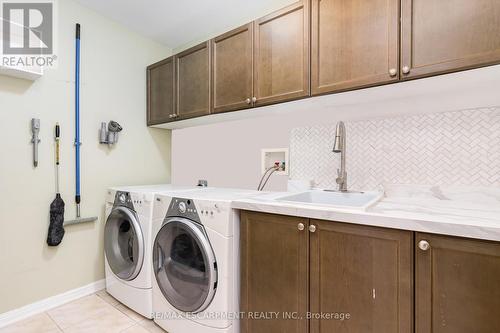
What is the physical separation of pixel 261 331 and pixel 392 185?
1137 mm

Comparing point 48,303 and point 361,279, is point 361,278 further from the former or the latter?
point 48,303

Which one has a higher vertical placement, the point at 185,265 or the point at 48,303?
the point at 185,265

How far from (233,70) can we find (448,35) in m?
1.21

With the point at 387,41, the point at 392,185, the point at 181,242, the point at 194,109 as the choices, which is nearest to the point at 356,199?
the point at 392,185

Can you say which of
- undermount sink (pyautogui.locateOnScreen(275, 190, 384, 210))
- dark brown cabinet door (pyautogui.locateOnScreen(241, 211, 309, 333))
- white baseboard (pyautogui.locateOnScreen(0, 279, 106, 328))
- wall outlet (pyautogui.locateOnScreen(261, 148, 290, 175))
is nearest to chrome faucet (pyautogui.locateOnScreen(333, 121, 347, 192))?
undermount sink (pyautogui.locateOnScreen(275, 190, 384, 210))

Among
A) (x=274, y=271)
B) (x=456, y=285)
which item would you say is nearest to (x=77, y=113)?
(x=274, y=271)

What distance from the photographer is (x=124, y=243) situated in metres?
1.96

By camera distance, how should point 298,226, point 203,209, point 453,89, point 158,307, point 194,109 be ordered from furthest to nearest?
point 194,109, point 158,307, point 203,209, point 453,89, point 298,226

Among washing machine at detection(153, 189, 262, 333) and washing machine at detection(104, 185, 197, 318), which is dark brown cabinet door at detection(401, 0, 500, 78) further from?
washing machine at detection(104, 185, 197, 318)

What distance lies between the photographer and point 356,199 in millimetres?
1576

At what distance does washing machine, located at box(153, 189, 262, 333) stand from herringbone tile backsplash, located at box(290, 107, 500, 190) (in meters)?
0.74

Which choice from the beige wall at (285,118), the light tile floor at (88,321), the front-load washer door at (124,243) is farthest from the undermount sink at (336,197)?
the light tile floor at (88,321)

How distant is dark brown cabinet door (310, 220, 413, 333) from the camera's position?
93 cm

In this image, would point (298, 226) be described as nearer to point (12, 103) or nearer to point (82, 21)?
point (12, 103)
